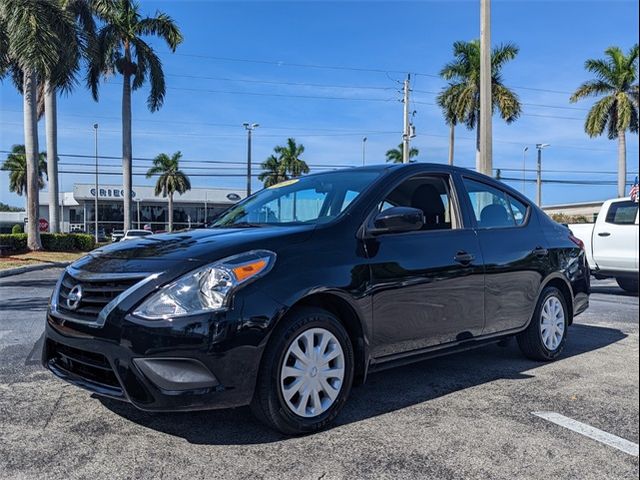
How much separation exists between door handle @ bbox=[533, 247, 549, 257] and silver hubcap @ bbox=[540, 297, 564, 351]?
0.42 metres

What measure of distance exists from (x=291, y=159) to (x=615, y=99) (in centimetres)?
3388

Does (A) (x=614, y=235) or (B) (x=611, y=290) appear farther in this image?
(B) (x=611, y=290)

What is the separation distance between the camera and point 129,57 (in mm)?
28969

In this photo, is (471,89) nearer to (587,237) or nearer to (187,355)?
(587,237)

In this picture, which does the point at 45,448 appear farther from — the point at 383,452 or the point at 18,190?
the point at 18,190

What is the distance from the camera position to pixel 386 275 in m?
3.87

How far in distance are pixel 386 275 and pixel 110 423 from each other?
6.50ft

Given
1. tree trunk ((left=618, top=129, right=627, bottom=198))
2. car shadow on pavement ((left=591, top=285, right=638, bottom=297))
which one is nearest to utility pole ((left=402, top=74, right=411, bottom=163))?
tree trunk ((left=618, top=129, right=627, bottom=198))

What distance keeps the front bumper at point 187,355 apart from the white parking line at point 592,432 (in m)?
2.00

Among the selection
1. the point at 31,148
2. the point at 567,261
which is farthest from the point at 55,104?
the point at 567,261

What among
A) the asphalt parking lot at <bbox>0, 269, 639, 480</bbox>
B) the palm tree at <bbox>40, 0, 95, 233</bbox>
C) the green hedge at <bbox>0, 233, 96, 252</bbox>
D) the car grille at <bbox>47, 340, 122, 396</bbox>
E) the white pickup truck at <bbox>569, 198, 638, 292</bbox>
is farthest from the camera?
the palm tree at <bbox>40, 0, 95, 233</bbox>

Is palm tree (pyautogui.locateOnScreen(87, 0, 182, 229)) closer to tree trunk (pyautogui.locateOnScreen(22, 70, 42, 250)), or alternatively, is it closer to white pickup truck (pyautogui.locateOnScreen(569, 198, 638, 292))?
tree trunk (pyautogui.locateOnScreen(22, 70, 42, 250))

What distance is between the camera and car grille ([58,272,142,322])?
10.8ft

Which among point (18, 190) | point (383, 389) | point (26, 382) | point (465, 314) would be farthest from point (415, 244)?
point (18, 190)
